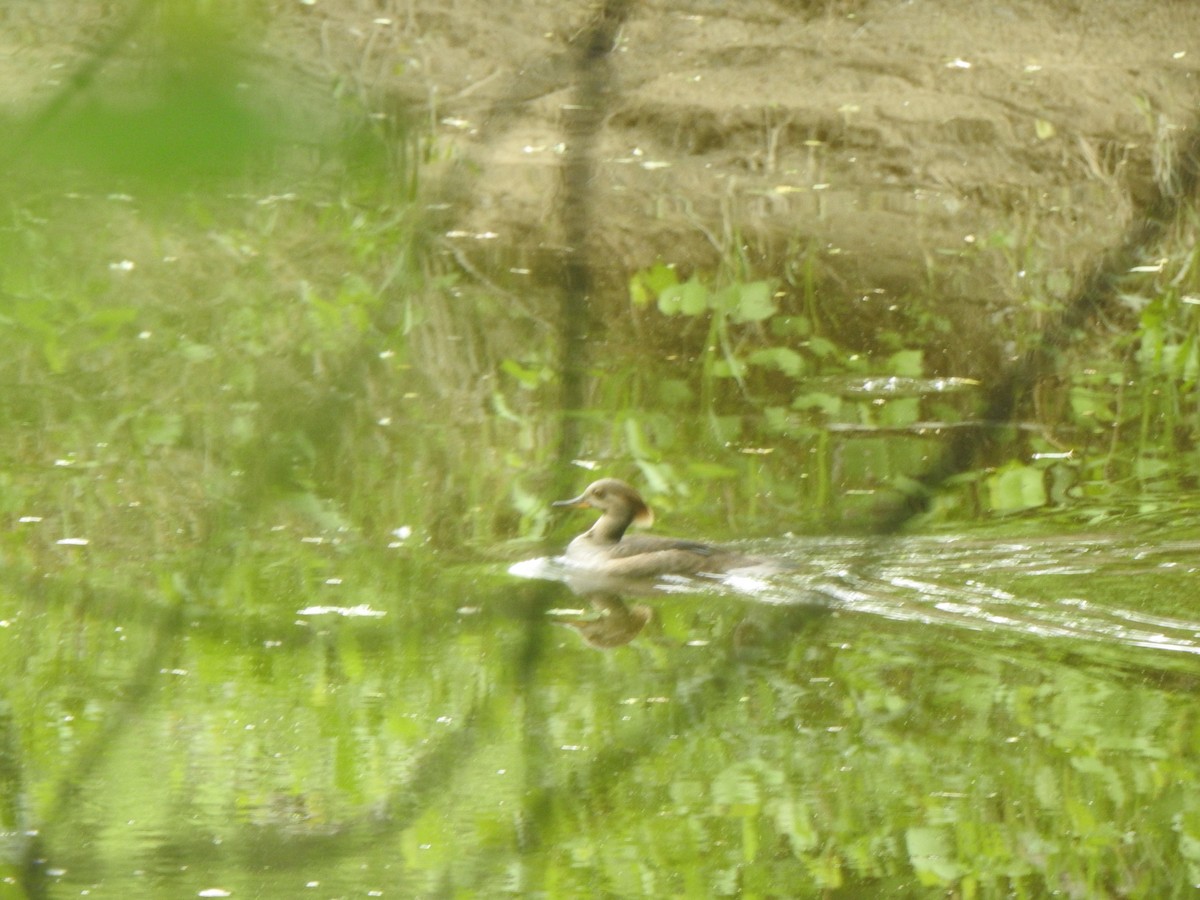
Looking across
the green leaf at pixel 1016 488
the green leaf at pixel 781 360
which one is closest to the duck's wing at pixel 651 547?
the green leaf at pixel 1016 488

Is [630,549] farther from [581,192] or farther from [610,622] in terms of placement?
[581,192]

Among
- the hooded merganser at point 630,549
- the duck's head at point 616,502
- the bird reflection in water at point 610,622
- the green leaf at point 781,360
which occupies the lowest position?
the bird reflection in water at point 610,622

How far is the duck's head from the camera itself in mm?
5957

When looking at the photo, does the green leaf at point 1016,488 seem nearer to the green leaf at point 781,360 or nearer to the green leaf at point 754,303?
→ the green leaf at point 781,360

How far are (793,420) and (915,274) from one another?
81.2 inches

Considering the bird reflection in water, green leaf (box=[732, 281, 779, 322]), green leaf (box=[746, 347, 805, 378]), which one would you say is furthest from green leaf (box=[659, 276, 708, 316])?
the bird reflection in water

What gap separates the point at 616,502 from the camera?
19.6 ft

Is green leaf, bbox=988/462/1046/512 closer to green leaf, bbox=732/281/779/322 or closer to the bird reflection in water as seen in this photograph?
the bird reflection in water

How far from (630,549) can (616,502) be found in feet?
0.84

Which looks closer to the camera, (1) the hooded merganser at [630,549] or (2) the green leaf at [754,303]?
(1) the hooded merganser at [630,549]

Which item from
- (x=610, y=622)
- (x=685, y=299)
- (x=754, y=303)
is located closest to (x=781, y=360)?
(x=754, y=303)

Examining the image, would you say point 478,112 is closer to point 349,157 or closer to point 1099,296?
point 1099,296

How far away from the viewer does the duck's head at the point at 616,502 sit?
19.5 feet

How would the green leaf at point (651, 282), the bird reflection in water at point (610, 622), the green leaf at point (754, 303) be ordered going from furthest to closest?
the green leaf at point (651, 282) → the green leaf at point (754, 303) → the bird reflection in water at point (610, 622)
